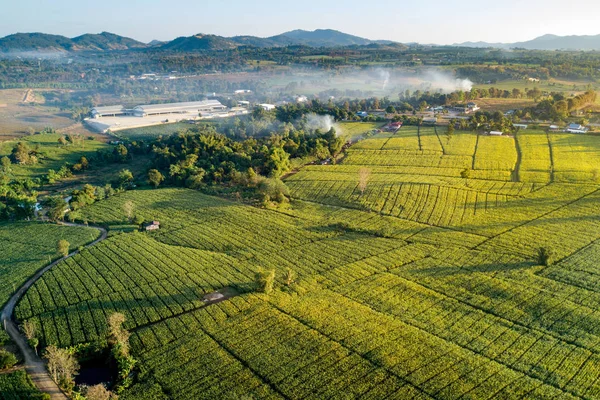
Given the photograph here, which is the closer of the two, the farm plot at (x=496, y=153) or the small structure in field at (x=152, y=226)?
the small structure in field at (x=152, y=226)

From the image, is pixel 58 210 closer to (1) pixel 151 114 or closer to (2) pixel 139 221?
(2) pixel 139 221

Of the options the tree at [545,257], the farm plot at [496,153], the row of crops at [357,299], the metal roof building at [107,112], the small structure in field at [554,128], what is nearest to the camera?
the row of crops at [357,299]

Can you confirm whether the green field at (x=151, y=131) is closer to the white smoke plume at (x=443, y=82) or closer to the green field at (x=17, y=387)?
the white smoke plume at (x=443, y=82)

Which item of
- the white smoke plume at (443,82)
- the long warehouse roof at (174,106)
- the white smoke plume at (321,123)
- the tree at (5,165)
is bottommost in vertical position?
the tree at (5,165)

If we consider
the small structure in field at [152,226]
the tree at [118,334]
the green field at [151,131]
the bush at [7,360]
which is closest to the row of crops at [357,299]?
the tree at [118,334]

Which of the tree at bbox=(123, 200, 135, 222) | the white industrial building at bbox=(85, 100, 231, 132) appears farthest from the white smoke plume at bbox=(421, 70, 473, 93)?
the tree at bbox=(123, 200, 135, 222)

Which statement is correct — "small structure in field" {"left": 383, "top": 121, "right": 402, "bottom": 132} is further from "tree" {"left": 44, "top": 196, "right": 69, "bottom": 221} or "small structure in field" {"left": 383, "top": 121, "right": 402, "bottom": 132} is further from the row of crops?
"tree" {"left": 44, "top": 196, "right": 69, "bottom": 221}
